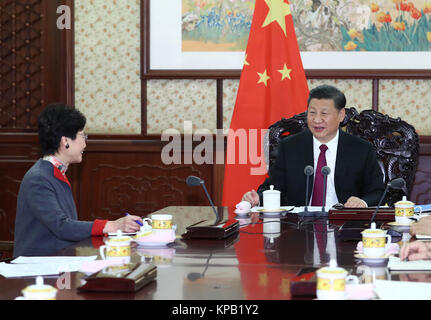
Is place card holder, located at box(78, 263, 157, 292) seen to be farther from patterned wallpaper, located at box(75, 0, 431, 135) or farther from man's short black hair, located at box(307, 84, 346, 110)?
patterned wallpaper, located at box(75, 0, 431, 135)

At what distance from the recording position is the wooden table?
1413mm

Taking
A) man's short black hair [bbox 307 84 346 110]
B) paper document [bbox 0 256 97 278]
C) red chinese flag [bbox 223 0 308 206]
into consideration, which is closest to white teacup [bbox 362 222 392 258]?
paper document [bbox 0 256 97 278]

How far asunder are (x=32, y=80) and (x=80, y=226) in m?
2.96

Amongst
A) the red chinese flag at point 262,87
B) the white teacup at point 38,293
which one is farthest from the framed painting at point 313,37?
the white teacup at point 38,293

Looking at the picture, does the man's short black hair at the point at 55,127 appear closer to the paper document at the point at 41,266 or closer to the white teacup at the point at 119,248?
the paper document at the point at 41,266

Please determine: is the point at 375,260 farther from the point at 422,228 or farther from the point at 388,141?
the point at 388,141

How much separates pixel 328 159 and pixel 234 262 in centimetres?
173

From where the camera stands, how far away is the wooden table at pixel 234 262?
141 centimetres

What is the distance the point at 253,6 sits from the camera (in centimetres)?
465

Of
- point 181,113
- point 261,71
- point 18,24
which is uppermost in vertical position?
point 18,24

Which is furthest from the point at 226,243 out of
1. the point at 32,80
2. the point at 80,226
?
the point at 32,80

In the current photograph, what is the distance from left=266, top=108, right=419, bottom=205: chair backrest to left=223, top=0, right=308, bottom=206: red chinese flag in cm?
77

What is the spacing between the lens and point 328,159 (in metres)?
3.38
